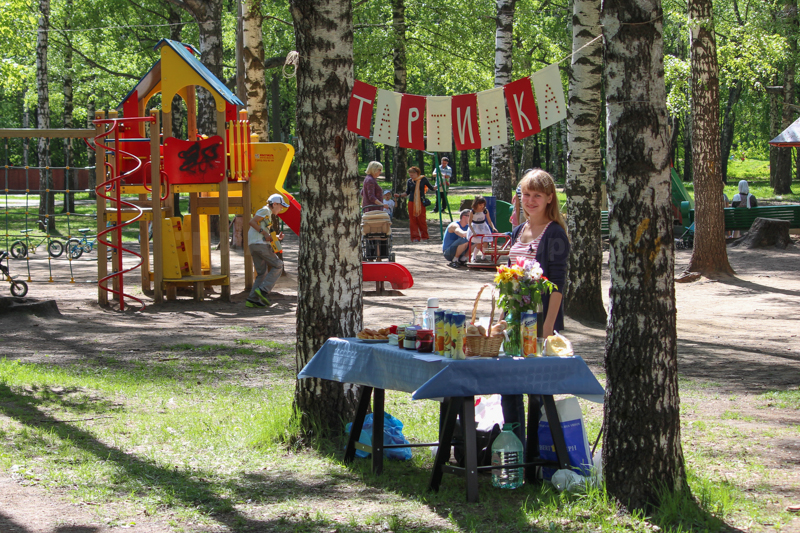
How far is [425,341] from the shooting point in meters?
4.71

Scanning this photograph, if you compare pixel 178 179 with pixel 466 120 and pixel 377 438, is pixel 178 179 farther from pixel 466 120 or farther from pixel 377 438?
pixel 377 438

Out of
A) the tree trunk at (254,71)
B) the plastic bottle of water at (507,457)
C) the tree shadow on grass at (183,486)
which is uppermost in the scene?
the tree trunk at (254,71)

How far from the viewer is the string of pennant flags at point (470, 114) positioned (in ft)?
21.0

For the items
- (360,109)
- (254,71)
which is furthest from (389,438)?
(254,71)

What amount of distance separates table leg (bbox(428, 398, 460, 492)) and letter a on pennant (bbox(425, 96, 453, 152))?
2659 mm

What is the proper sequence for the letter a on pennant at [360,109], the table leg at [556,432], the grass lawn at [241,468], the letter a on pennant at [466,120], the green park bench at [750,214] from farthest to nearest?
the green park bench at [750,214], the letter a on pennant at [466,120], the letter a on pennant at [360,109], the table leg at [556,432], the grass lawn at [241,468]

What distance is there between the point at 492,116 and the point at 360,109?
1.41 meters

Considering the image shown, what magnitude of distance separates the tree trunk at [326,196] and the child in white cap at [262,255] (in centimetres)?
700

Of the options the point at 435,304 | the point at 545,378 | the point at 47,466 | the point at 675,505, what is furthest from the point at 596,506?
the point at 47,466

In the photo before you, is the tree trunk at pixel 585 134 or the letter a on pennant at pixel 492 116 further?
the tree trunk at pixel 585 134

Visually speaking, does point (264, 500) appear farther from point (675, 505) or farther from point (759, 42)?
point (759, 42)

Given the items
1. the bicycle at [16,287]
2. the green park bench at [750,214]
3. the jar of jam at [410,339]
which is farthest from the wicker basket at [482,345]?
the green park bench at [750,214]

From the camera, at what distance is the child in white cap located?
12.6m

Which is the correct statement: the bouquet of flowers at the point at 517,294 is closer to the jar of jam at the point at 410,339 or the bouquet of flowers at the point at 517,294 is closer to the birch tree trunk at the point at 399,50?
the jar of jam at the point at 410,339
